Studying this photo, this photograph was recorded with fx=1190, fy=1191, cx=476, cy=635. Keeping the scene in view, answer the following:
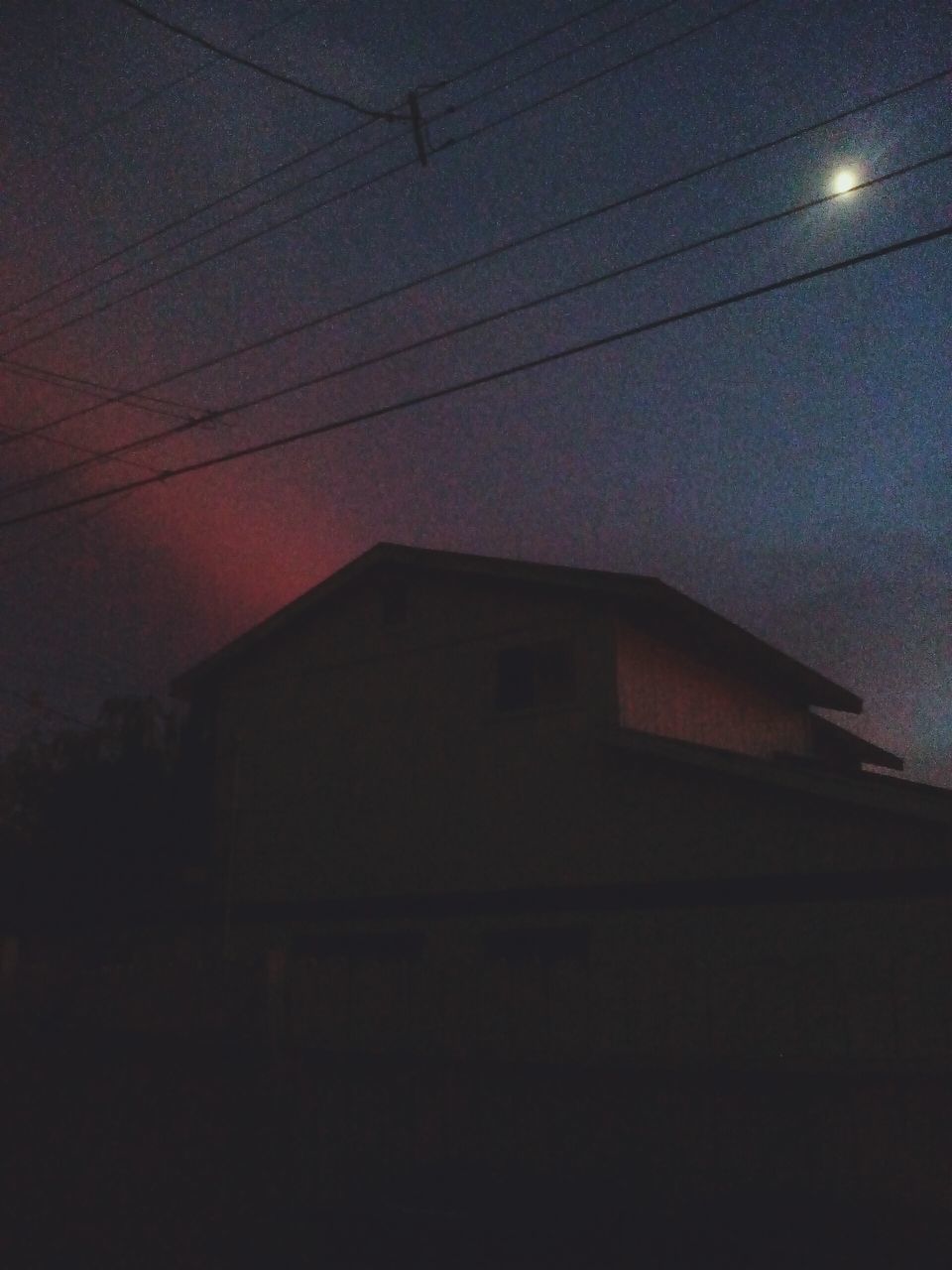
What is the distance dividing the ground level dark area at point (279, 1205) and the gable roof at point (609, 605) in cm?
861

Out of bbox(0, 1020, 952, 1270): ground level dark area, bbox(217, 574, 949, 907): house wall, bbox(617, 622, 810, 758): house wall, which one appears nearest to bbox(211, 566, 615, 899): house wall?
bbox(217, 574, 949, 907): house wall

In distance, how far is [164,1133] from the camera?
977 cm

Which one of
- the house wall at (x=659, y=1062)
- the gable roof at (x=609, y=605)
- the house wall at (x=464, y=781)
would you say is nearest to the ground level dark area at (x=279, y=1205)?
the house wall at (x=659, y=1062)

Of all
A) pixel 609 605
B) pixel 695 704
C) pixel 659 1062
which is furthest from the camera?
pixel 695 704

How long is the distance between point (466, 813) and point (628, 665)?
322 centimetres

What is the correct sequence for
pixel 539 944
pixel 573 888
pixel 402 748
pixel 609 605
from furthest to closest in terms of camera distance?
pixel 402 748 < pixel 609 605 < pixel 539 944 < pixel 573 888

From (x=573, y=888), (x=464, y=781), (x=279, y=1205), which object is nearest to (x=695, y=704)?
(x=464, y=781)

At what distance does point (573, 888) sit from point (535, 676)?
330 cm

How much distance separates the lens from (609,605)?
55.6 ft

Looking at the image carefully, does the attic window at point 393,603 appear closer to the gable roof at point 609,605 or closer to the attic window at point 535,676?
the gable roof at point 609,605

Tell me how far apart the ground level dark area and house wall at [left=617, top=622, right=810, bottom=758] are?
799cm

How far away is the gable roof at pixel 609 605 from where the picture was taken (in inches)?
664

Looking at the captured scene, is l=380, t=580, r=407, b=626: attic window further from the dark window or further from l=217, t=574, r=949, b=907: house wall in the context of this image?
the dark window

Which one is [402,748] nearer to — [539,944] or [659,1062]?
Answer: [539,944]
